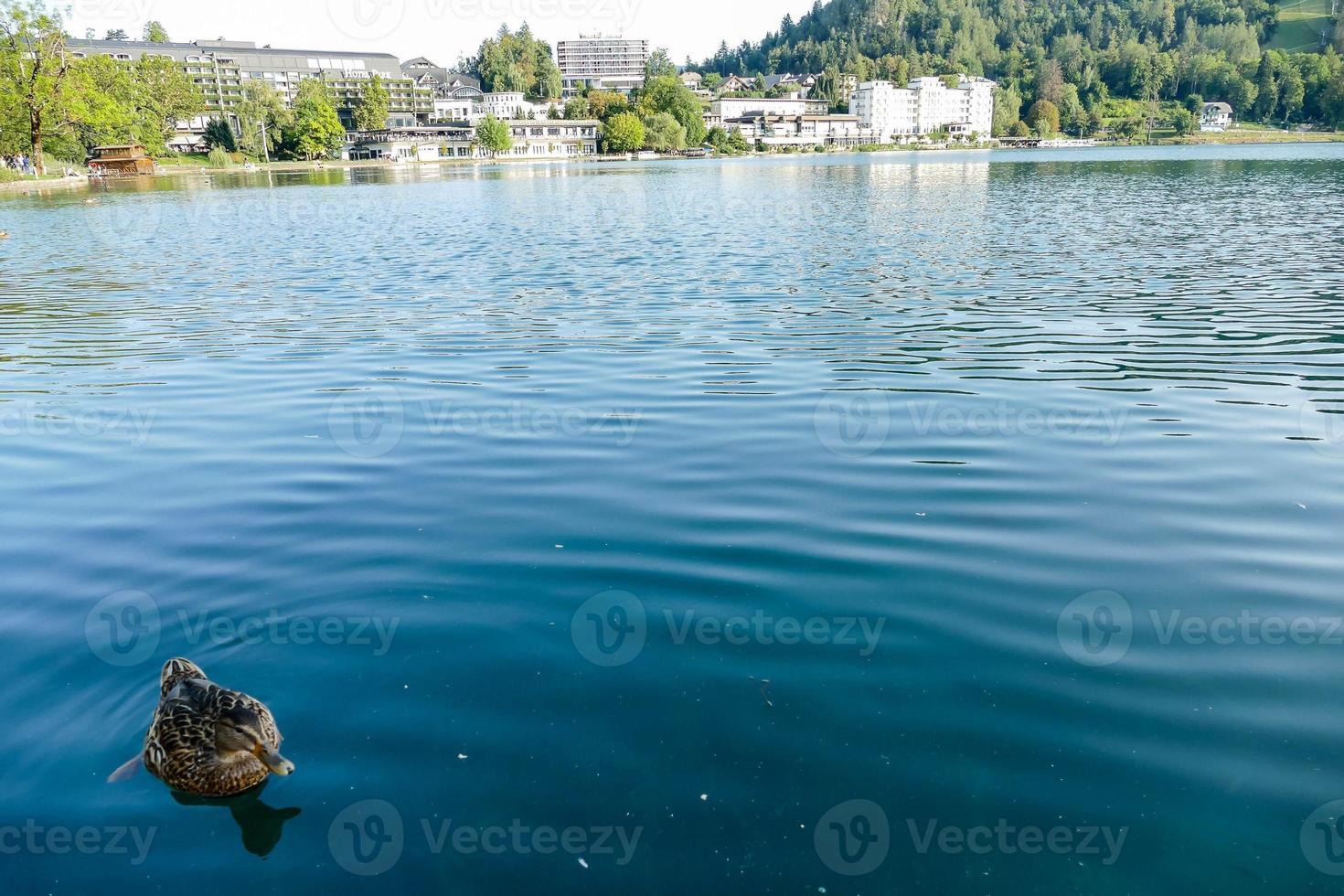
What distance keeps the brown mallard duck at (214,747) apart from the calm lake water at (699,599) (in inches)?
6.2

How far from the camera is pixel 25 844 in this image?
14.3ft

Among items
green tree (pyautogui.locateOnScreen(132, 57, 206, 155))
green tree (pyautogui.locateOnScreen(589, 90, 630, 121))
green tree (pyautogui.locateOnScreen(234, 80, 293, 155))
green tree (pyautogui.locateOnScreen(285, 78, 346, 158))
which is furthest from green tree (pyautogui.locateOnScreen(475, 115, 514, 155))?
green tree (pyautogui.locateOnScreen(132, 57, 206, 155))

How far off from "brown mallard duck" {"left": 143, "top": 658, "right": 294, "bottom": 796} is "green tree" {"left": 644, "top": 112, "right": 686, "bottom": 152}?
158756mm

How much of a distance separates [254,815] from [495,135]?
165m

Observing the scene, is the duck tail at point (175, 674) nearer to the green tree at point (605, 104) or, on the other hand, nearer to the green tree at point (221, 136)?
the green tree at point (221, 136)

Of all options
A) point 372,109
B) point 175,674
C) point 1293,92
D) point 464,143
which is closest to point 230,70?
point 372,109

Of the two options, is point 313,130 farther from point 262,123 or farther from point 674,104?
point 674,104

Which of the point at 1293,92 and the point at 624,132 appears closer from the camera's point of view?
the point at 624,132

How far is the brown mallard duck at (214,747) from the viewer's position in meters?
4.61

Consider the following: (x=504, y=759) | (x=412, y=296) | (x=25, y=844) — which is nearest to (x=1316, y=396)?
(x=504, y=759)

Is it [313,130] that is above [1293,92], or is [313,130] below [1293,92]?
below

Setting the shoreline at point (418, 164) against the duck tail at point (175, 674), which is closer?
the duck tail at point (175, 674)

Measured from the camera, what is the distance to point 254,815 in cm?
457

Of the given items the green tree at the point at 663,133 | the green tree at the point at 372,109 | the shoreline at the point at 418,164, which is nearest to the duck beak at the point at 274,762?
the shoreline at the point at 418,164
